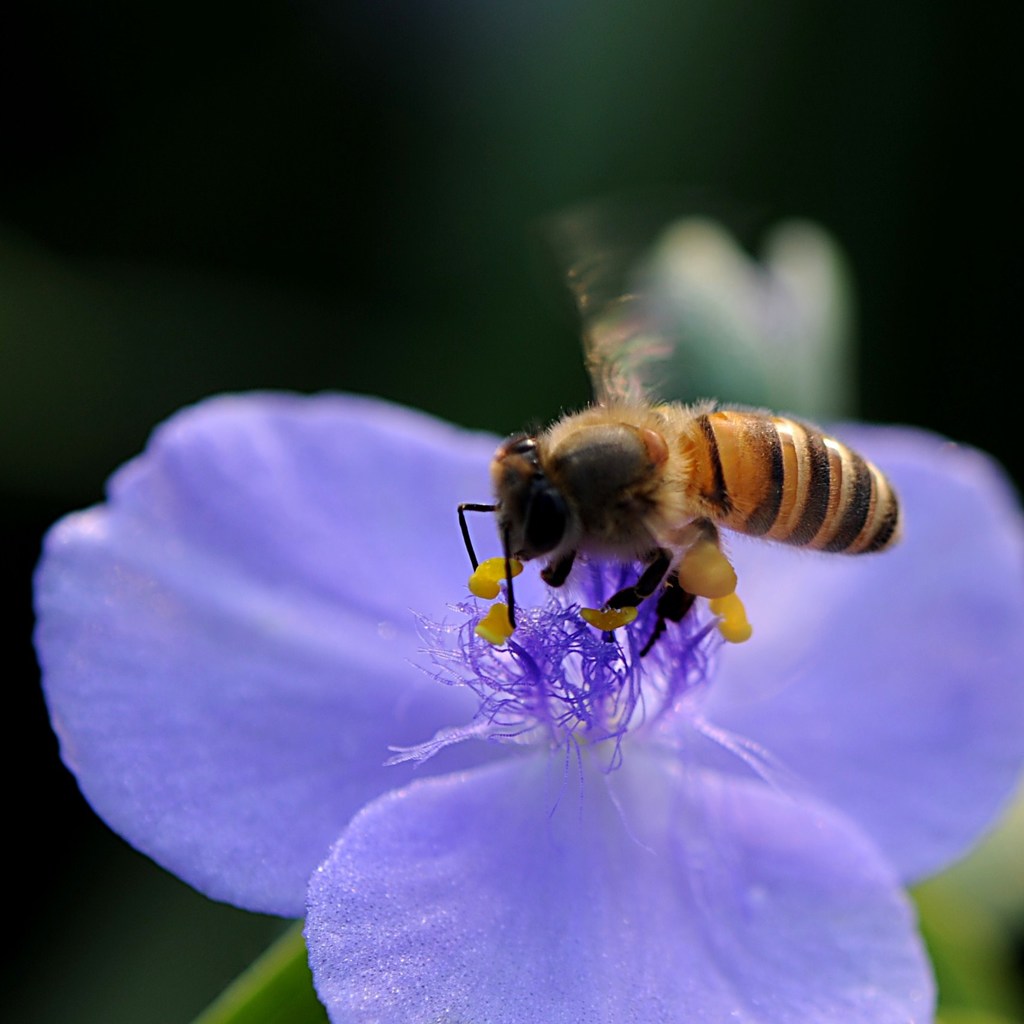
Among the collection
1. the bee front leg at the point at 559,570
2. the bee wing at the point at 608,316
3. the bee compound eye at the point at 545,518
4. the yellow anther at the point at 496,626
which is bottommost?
the yellow anther at the point at 496,626

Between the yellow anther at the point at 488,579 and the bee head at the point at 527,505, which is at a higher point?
the bee head at the point at 527,505

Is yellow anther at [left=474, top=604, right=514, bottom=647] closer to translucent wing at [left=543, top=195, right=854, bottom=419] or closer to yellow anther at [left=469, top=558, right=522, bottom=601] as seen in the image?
yellow anther at [left=469, top=558, right=522, bottom=601]

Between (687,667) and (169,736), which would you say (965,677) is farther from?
(169,736)

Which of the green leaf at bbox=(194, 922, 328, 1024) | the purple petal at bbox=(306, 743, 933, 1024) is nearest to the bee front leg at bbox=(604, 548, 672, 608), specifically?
the purple petal at bbox=(306, 743, 933, 1024)

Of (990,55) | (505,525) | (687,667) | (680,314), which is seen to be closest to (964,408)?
(990,55)

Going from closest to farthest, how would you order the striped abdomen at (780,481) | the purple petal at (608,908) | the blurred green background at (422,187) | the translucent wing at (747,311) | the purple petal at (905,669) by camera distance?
the purple petal at (608,908) < the striped abdomen at (780,481) < the purple petal at (905,669) < the translucent wing at (747,311) < the blurred green background at (422,187)

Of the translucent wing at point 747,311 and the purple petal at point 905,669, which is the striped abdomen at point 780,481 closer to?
the purple petal at point 905,669

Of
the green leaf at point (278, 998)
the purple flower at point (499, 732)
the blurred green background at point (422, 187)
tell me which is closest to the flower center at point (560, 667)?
the purple flower at point (499, 732)
